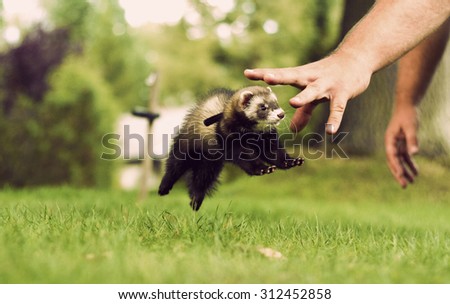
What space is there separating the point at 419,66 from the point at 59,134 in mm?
10201

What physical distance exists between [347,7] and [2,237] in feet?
29.2

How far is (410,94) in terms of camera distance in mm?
5191

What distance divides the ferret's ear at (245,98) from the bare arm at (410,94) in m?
1.35

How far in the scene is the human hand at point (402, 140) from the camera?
514cm

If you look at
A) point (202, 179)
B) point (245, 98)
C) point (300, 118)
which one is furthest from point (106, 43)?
point (300, 118)

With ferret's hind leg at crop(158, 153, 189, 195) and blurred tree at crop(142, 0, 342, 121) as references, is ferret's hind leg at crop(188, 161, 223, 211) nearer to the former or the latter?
ferret's hind leg at crop(158, 153, 189, 195)

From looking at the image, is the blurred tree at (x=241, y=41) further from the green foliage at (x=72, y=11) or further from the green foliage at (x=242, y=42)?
the green foliage at (x=72, y=11)

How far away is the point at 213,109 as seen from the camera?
4586mm

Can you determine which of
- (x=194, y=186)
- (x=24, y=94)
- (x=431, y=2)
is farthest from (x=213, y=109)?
(x=24, y=94)

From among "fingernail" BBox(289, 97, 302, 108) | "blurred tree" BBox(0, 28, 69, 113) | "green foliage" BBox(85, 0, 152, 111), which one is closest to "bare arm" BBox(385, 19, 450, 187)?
"fingernail" BBox(289, 97, 302, 108)

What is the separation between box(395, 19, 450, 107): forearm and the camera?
5051mm

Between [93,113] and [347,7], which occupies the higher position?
[347,7]

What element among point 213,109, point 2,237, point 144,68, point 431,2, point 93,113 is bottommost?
point 144,68
